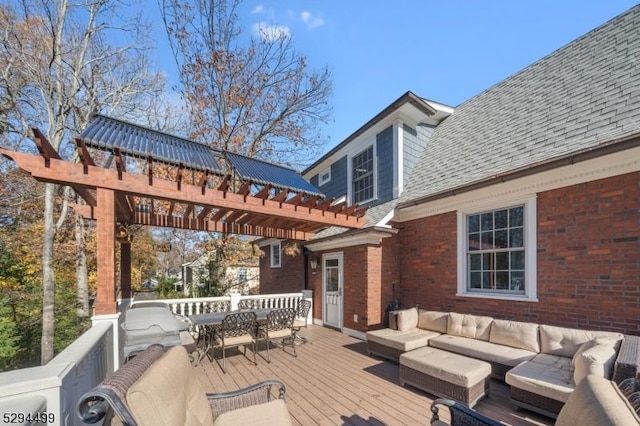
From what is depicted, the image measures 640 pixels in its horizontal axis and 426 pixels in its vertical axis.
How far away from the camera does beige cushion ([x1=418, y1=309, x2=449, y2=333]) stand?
5.74 metres

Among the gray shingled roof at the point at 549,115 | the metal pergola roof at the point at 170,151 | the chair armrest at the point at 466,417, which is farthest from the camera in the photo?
the gray shingled roof at the point at 549,115

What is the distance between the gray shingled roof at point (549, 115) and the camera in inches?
191

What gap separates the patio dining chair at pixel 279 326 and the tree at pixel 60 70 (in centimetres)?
633

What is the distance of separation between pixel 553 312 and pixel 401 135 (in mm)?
5365

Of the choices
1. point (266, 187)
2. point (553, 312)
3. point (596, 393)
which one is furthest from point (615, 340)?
point (266, 187)

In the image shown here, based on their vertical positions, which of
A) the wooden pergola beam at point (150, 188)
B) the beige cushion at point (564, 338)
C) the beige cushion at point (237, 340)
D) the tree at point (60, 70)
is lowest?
the beige cushion at point (237, 340)

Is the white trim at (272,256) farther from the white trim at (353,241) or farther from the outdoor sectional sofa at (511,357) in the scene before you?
the outdoor sectional sofa at (511,357)

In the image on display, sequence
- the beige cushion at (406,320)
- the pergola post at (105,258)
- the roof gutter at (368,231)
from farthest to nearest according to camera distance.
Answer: the roof gutter at (368,231) < the beige cushion at (406,320) < the pergola post at (105,258)

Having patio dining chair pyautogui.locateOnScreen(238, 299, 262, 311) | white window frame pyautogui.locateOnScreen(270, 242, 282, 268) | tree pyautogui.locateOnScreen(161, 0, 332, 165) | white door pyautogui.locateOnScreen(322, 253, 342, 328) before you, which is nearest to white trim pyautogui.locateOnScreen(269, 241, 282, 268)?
white window frame pyautogui.locateOnScreen(270, 242, 282, 268)

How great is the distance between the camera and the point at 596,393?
166cm

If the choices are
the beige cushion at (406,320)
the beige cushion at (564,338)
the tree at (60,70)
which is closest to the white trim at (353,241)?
the beige cushion at (406,320)

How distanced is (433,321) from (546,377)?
96.6 inches

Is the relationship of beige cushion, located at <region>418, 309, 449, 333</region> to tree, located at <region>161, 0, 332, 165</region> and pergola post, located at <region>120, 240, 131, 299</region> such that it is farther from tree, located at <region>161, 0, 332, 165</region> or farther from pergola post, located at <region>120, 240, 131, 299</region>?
tree, located at <region>161, 0, 332, 165</region>

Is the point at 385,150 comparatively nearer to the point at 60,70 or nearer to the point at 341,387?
the point at 341,387
